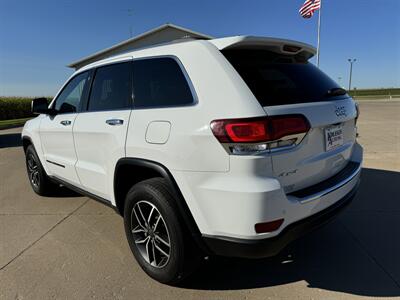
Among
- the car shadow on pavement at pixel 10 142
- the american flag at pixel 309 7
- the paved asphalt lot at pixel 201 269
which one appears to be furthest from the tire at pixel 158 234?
the american flag at pixel 309 7

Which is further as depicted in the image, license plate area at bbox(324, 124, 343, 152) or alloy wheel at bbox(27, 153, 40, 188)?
alloy wheel at bbox(27, 153, 40, 188)

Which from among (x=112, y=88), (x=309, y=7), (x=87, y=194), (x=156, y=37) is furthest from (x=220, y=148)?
(x=156, y=37)

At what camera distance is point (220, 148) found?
212 cm

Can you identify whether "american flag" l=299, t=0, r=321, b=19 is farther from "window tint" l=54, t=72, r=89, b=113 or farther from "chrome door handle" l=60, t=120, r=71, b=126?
"chrome door handle" l=60, t=120, r=71, b=126

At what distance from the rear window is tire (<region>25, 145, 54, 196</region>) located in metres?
3.63

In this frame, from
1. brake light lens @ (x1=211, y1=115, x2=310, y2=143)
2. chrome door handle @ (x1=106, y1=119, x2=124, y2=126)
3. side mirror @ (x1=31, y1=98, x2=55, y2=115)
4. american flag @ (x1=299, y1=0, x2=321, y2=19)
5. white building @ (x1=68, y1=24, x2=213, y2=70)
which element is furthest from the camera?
white building @ (x1=68, y1=24, x2=213, y2=70)

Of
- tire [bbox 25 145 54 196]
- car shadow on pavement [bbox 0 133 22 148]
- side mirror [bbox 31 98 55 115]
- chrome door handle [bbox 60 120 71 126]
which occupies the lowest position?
car shadow on pavement [bbox 0 133 22 148]

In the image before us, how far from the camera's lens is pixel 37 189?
5.12 metres

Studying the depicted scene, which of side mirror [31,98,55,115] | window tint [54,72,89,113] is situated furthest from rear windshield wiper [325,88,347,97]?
side mirror [31,98,55,115]

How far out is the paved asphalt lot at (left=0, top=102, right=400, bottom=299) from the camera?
2619 millimetres

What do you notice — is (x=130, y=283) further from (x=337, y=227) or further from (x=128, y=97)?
(x=337, y=227)

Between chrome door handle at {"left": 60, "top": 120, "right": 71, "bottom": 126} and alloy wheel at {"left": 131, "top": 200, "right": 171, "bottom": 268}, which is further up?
chrome door handle at {"left": 60, "top": 120, "right": 71, "bottom": 126}

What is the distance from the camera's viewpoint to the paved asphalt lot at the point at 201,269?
8.59ft

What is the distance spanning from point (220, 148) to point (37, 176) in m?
3.96
